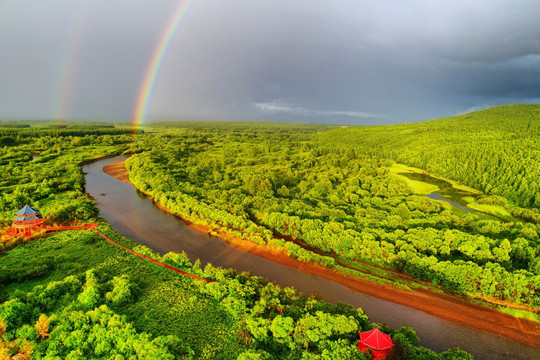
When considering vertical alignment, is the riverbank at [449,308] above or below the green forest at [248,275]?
below

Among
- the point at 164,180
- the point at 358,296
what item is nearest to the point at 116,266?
the point at 358,296

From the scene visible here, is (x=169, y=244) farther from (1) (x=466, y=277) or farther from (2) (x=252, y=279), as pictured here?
(1) (x=466, y=277)

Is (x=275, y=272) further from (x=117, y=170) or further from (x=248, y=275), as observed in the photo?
(x=117, y=170)

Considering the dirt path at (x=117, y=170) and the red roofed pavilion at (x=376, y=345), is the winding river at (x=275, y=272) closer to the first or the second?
the red roofed pavilion at (x=376, y=345)

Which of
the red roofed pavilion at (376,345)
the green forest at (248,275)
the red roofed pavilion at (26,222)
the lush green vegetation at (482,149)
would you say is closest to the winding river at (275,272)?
the green forest at (248,275)

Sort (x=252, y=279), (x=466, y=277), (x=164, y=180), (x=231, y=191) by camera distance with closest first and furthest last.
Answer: (x=252, y=279)
(x=466, y=277)
(x=231, y=191)
(x=164, y=180)

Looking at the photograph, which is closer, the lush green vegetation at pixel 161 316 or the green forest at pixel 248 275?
the lush green vegetation at pixel 161 316

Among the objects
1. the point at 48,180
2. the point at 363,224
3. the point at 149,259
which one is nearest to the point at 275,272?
the point at 149,259
